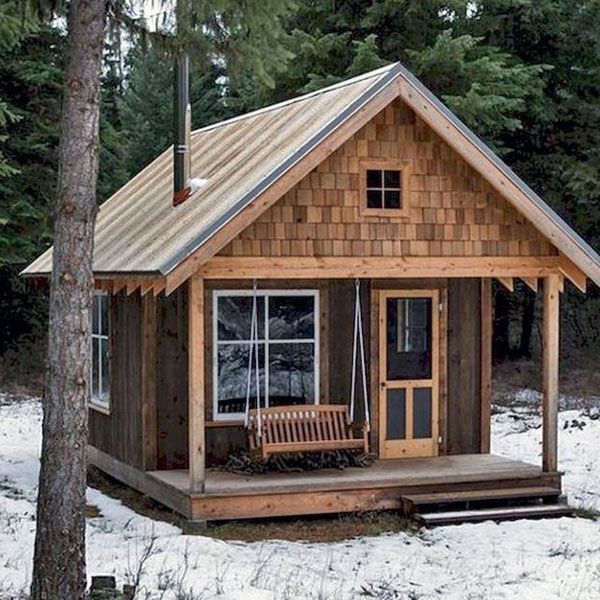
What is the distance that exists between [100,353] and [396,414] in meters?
4.16

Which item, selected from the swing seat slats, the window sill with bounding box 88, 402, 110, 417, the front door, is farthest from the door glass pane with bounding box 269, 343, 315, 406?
the window sill with bounding box 88, 402, 110, 417

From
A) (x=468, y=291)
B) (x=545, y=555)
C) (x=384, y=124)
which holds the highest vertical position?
(x=384, y=124)

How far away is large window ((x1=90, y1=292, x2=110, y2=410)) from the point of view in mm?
15398

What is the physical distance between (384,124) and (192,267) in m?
2.73

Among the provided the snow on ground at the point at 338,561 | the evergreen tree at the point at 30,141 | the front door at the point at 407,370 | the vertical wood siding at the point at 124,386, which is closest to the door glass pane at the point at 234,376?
the vertical wood siding at the point at 124,386

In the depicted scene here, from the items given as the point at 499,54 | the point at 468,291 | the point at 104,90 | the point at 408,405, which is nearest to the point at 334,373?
the point at 408,405

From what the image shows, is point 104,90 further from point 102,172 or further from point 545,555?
point 545,555

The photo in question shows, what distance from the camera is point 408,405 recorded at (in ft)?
46.4

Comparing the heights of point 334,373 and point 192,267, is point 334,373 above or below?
below

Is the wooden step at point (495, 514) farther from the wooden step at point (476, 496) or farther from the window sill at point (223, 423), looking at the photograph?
the window sill at point (223, 423)

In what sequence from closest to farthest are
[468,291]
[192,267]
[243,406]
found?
1. [192,267]
2. [243,406]
3. [468,291]

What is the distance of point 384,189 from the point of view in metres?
12.5

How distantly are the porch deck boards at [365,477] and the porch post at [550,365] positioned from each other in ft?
0.90

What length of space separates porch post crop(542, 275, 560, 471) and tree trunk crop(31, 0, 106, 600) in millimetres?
6511
